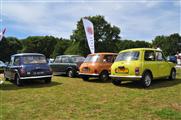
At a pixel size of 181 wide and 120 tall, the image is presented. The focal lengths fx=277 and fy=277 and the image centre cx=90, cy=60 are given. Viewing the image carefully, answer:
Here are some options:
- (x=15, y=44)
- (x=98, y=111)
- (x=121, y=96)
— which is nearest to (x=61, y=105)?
(x=98, y=111)

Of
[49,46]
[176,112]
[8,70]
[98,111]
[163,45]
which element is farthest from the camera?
[163,45]

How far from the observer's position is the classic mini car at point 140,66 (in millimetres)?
11914

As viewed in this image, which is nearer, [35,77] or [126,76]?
[126,76]

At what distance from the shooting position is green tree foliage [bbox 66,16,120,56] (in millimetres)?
66875

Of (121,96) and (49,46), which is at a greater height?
(49,46)

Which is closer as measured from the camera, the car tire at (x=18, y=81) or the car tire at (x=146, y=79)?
the car tire at (x=146, y=79)

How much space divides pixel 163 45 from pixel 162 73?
96.4m

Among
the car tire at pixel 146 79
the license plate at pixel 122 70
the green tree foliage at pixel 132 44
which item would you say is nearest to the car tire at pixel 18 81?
the license plate at pixel 122 70

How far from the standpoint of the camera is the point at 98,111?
311 inches

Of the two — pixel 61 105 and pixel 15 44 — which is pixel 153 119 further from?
pixel 15 44

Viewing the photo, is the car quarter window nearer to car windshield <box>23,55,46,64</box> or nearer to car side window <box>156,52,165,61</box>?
car side window <box>156,52,165,61</box>

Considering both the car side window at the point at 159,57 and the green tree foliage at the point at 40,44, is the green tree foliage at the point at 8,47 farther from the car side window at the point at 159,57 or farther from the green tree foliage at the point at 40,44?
the car side window at the point at 159,57

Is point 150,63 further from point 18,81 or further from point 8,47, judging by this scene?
point 8,47

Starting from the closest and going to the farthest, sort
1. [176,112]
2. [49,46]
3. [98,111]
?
[176,112]
[98,111]
[49,46]
